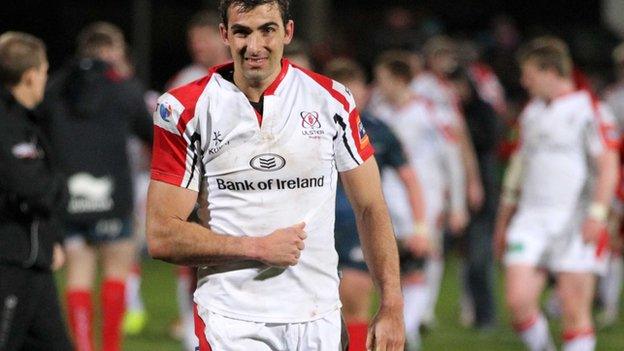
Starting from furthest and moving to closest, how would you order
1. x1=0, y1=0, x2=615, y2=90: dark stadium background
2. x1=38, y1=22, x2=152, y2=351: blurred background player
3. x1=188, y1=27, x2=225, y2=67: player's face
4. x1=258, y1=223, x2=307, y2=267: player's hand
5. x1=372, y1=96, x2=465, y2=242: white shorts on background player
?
x1=0, y1=0, x2=615, y2=90: dark stadium background
x1=372, y1=96, x2=465, y2=242: white shorts on background player
x1=188, y1=27, x2=225, y2=67: player's face
x1=38, y1=22, x2=152, y2=351: blurred background player
x1=258, y1=223, x2=307, y2=267: player's hand

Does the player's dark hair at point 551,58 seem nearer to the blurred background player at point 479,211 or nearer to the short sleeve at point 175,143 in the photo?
the blurred background player at point 479,211

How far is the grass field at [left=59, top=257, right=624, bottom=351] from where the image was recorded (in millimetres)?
11312

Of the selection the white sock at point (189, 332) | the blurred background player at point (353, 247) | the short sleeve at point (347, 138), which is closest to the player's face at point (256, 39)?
the short sleeve at point (347, 138)

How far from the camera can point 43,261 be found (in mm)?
6957

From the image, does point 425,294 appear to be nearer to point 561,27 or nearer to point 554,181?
point 554,181

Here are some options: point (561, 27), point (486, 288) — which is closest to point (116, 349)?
point (486, 288)

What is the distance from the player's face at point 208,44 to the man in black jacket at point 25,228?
2.67 metres

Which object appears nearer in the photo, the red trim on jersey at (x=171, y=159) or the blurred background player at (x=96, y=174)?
the red trim on jersey at (x=171, y=159)

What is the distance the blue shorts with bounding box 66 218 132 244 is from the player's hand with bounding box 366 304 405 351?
15.5 ft

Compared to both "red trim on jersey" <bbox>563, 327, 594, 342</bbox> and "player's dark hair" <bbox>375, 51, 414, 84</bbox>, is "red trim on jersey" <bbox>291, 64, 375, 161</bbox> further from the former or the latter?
"player's dark hair" <bbox>375, 51, 414, 84</bbox>

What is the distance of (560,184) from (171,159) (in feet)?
15.1

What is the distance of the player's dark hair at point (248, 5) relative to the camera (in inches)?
196

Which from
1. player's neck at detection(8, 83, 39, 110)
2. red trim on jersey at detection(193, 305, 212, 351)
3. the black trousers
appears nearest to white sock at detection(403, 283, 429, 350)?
the black trousers

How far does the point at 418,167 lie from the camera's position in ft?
39.9
